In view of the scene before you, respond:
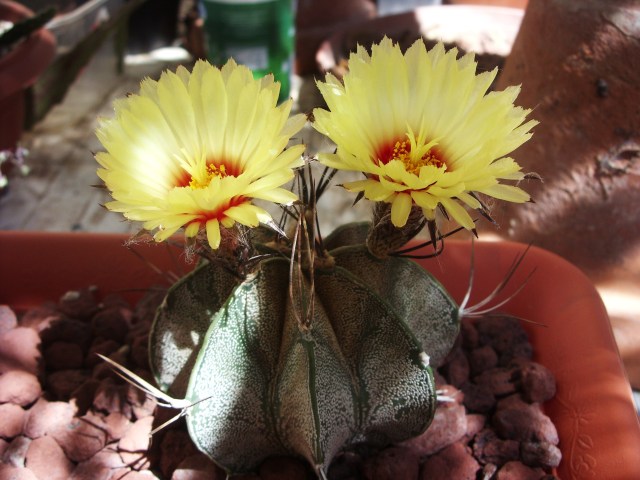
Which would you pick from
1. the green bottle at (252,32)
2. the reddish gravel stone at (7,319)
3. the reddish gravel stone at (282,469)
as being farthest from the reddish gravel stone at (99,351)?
the green bottle at (252,32)

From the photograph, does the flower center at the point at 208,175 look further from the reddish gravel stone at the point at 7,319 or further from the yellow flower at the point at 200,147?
the reddish gravel stone at the point at 7,319

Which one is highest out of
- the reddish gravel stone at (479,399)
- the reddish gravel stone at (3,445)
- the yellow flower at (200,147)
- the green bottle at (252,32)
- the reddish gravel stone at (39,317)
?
the yellow flower at (200,147)

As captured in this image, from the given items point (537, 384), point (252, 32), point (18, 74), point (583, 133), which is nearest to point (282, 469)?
point (537, 384)

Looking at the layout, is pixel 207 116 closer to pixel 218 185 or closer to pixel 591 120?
pixel 218 185

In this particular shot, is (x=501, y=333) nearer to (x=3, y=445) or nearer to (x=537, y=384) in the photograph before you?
(x=537, y=384)

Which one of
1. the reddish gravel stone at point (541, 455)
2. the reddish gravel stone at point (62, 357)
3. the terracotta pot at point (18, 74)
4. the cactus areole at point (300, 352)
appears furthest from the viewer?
the terracotta pot at point (18, 74)

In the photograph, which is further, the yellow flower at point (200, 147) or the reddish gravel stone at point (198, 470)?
the reddish gravel stone at point (198, 470)

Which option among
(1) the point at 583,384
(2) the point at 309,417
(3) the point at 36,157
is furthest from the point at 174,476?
(3) the point at 36,157
